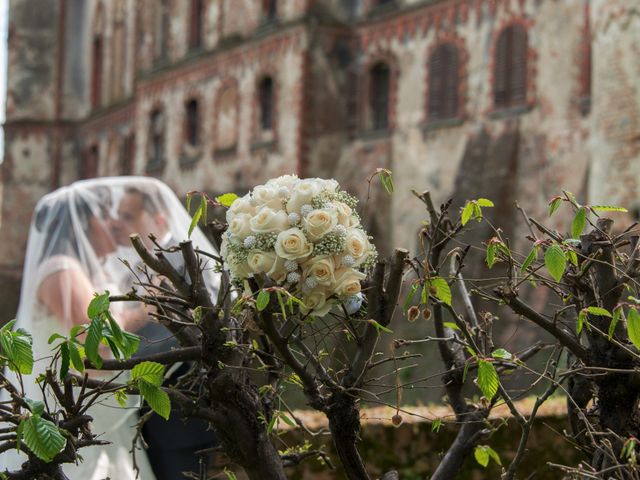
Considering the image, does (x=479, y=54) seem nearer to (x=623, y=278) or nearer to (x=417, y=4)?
(x=417, y=4)

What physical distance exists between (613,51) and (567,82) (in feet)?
6.59

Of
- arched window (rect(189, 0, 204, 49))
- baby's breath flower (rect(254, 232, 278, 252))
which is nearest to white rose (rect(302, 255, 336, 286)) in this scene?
baby's breath flower (rect(254, 232, 278, 252))

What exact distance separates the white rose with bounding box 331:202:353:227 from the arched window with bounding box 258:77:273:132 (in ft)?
60.6

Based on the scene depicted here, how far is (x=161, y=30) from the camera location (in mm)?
26438

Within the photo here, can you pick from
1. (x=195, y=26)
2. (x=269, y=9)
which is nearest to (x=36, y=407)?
(x=269, y=9)

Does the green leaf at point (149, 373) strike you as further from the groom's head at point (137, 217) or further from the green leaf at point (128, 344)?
the groom's head at point (137, 217)

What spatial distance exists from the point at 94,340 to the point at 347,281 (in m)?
0.75

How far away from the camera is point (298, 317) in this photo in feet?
11.1

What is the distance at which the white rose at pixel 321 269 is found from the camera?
324cm

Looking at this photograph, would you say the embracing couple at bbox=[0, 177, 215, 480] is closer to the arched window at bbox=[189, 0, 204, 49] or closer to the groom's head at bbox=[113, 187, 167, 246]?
the groom's head at bbox=[113, 187, 167, 246]

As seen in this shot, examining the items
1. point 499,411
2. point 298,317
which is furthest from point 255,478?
point 499,411

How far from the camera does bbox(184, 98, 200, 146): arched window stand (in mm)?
24453

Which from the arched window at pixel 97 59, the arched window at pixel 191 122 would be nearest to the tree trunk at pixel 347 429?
the arched window at pixel 191 122

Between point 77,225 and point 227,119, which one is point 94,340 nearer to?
point 77,225
